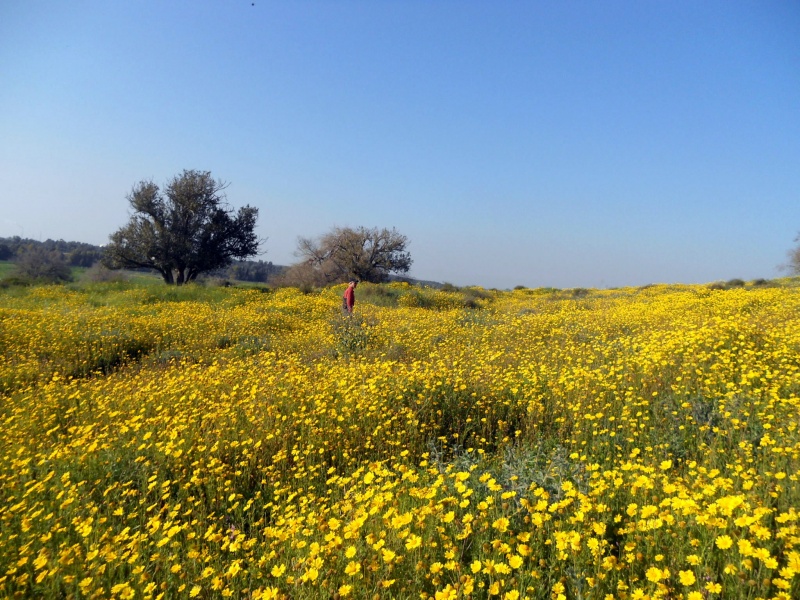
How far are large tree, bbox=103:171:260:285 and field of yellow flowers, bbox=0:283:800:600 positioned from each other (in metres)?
20.9

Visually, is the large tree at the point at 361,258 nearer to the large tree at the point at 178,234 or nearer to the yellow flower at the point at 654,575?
the large tree at the point at 178,234

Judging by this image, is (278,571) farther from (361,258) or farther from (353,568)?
(361,258)

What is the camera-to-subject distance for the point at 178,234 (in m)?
28.5

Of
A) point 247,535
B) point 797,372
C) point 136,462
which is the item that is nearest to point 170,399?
point 136,462

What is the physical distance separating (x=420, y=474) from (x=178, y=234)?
94.4ft

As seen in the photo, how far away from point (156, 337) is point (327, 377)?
622 centimetres

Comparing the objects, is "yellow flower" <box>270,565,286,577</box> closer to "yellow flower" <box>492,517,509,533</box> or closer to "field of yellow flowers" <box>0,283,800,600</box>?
"field of yellow flowers" <box>0,283,800,600</box>

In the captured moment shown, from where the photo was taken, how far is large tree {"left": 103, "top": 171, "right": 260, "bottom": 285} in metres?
27.8

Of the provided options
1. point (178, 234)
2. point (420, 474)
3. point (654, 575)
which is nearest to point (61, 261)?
point (178, 234)

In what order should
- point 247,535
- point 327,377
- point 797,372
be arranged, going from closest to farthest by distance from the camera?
1. point 247,535
2. point 797,372
3. point 327,377

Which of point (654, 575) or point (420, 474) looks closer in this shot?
point (654, 575)

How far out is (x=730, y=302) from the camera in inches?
475

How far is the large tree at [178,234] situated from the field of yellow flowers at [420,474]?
824 inches

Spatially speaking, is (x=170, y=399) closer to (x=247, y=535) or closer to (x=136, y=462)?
(x=136, y=462)
